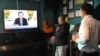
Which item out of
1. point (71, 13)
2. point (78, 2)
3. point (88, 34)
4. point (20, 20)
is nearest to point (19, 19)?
point (20, 20)

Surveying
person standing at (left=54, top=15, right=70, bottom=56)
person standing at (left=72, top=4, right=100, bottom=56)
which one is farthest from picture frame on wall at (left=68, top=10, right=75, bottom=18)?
person standing at (left=72, top=4, right=100, bottom=56)

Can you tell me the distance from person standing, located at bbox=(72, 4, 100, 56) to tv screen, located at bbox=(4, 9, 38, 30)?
12.1ft

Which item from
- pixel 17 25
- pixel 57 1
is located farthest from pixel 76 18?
pixel 17 25

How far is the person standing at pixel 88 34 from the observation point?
257 centimetres

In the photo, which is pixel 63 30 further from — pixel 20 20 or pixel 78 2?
pixel 20 20

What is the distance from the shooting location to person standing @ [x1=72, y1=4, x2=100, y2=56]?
2.57m

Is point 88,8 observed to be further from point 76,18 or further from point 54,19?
point 54,19

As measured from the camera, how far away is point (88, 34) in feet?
8.41

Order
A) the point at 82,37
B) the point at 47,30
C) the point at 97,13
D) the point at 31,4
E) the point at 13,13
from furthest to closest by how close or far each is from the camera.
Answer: the point at 31,4
the point at 13,13
the point at 47,30
the point at 97,13
the point at 82,37

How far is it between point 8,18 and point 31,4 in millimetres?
966

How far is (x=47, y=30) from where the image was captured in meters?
5.69

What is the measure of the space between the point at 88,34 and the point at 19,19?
3.85 m

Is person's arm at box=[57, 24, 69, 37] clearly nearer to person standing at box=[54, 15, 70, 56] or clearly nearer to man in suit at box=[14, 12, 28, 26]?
person standing at box=[54, 15, 70, 56]

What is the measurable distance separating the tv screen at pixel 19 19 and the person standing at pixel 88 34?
12.1ft
